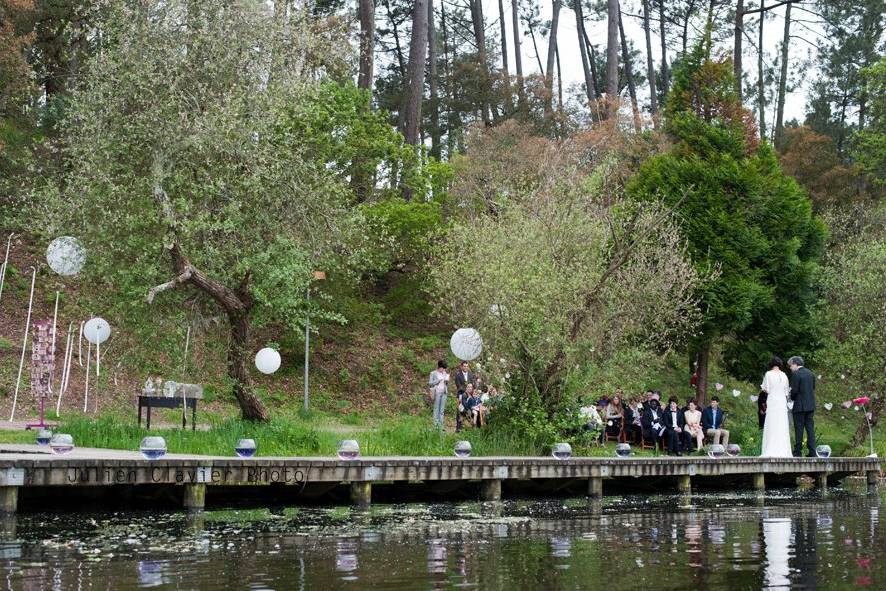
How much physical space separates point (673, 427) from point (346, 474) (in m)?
9.78

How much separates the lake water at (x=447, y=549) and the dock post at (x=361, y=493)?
254 mm

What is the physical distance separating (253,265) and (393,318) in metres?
17.3

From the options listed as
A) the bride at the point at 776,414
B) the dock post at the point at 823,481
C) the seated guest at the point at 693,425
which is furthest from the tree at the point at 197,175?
the dock post at the point at 823,481

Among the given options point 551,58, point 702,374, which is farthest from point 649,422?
point 551,58

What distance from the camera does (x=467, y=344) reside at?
76.0ft

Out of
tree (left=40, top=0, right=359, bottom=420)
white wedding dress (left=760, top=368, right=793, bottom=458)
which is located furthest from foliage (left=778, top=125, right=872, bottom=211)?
tree (left=40, top=0, right=359, bottom=420)

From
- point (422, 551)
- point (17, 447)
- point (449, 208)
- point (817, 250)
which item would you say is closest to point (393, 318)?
point (449, 208)

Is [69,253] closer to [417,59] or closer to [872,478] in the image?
[872,478]

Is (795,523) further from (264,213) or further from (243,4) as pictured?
(243,4)

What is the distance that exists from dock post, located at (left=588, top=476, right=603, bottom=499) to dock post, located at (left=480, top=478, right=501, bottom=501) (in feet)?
6.24

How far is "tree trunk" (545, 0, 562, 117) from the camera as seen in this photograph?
40.8m

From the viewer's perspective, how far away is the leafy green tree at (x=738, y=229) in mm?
28000

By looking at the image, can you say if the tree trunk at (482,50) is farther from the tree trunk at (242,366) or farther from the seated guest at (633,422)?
the tree trunk at (242,366)

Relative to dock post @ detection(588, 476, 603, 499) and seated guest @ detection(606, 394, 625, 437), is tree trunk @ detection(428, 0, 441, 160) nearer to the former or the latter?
seated guest @ detection(606, 394, 625, 437)
